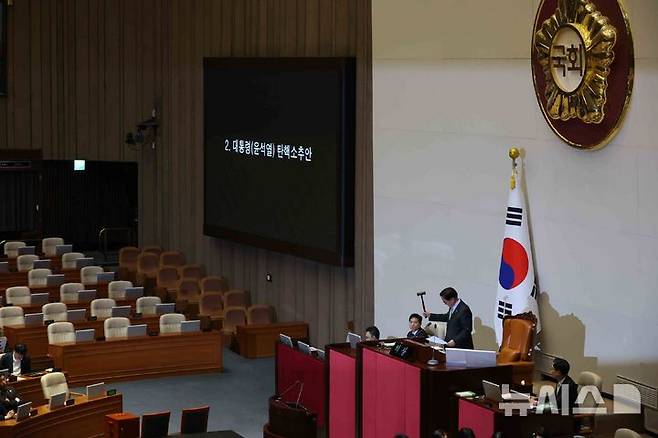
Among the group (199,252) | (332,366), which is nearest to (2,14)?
(199,252)

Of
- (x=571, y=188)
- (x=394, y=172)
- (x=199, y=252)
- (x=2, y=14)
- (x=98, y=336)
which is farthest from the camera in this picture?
(x=2, y=14)

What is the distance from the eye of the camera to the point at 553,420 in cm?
1044

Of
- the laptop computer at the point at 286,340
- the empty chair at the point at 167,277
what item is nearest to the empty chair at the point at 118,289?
the empty chair at the point at 167,277

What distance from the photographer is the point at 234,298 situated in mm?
21062

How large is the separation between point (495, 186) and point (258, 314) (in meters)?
7.28

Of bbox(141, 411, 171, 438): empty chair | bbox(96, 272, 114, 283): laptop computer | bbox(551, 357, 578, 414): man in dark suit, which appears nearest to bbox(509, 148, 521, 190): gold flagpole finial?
bbox(551, 357, 578, 414): man in dark suit

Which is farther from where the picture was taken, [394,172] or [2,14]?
[2,14]

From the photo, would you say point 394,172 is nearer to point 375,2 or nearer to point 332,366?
point 375,2

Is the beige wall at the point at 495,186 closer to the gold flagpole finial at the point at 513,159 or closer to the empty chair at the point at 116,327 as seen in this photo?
the gold flagpole finial at the point at 513,159

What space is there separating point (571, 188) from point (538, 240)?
808 millimetres

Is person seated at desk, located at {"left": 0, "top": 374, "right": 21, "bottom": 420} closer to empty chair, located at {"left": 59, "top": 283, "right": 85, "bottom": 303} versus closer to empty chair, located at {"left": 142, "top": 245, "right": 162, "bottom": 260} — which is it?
empty chair, located at {"left": 59, "top": 283, "right": 85, "bottom": 303}

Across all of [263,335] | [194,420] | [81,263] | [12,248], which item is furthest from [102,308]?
[194,420]

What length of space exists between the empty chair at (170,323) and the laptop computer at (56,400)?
449 cm

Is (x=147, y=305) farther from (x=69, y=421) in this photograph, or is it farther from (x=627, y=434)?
(x=627, y=434)
